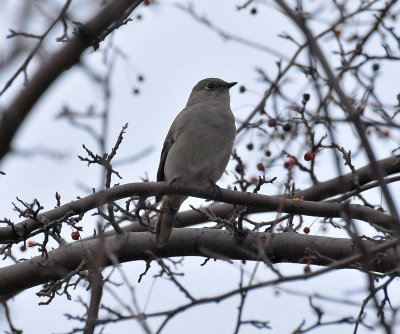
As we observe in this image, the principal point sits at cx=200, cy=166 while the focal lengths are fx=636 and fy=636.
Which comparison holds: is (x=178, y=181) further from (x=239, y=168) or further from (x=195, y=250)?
(x=239, y=168)

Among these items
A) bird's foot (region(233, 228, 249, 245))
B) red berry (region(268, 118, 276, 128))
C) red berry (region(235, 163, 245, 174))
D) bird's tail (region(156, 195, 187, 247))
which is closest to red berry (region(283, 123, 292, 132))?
red berry (region(268, 118, 276, 128))

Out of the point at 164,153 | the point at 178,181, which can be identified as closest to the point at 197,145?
the point at 164,153

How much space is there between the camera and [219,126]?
7500 mm

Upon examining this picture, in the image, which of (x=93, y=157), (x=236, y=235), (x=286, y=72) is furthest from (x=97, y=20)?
(x=286, y=72)

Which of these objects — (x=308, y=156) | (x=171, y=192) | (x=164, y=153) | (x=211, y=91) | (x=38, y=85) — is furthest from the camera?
(x=211, y=91)

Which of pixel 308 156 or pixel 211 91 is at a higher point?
pixel 211 91

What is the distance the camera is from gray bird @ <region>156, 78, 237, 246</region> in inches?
279

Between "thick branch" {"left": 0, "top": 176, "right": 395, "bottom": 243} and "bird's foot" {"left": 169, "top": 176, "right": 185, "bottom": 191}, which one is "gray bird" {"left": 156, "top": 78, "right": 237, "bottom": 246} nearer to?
"bird's foot" {"left": 169, "top": 176, "right": 185, "bottom": 191}

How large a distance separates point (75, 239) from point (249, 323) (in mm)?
3014

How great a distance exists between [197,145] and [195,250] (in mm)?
1490

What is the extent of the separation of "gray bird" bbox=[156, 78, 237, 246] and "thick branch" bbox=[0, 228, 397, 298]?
1.50 ft

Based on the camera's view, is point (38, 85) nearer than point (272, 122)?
Yes

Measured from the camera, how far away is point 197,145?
7.35 metres

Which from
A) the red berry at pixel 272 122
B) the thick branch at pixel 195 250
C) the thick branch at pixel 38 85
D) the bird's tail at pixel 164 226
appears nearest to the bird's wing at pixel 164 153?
the bird's tail at pixel 164 226
